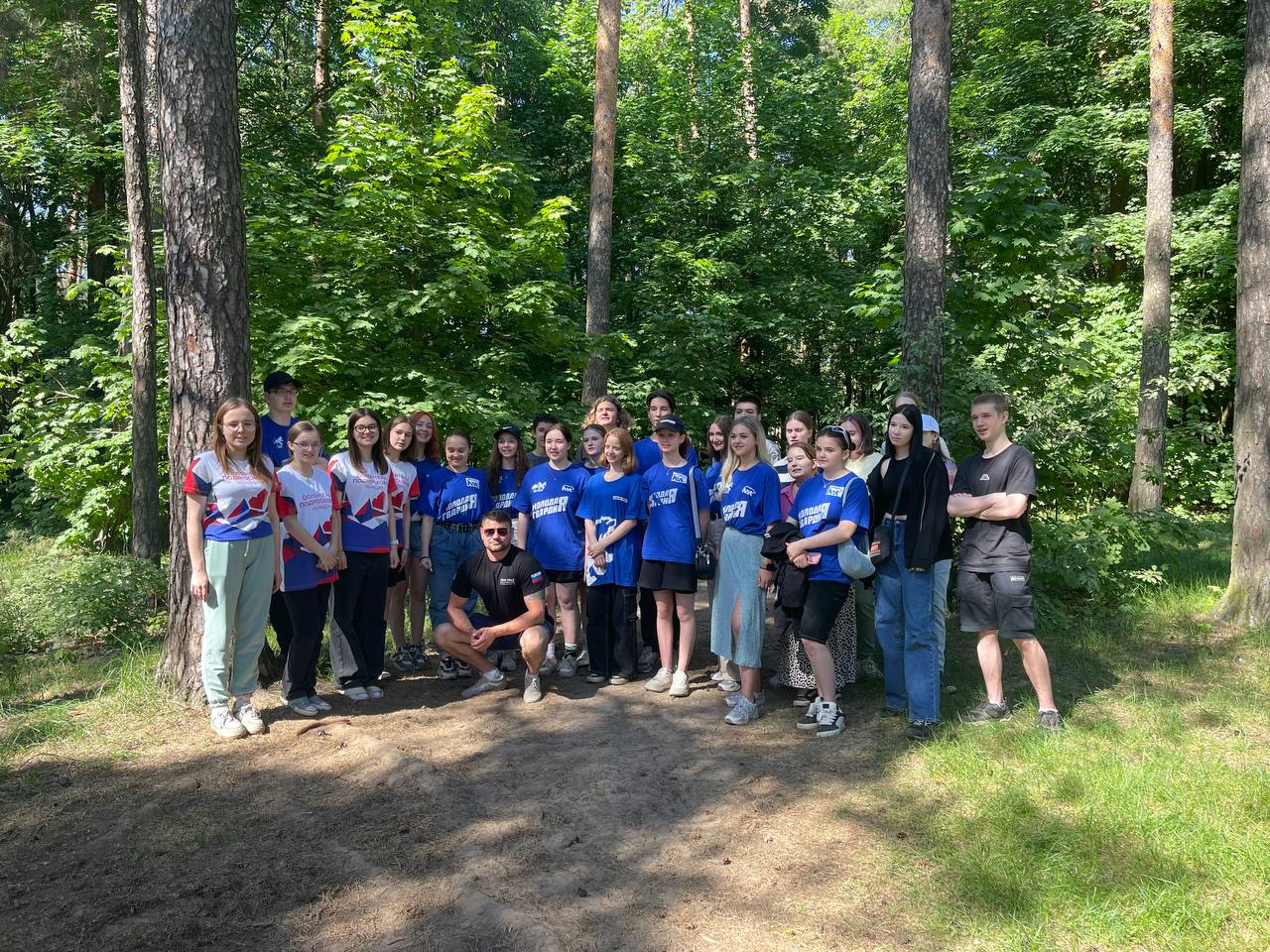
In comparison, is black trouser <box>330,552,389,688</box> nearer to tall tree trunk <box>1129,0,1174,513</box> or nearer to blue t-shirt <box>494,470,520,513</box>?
blue t-shirt <box>494,470,520,513</box>

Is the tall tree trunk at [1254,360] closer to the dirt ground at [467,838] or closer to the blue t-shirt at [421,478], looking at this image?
the dirt ground at [467,838]

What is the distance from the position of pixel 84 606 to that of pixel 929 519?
7428 mm

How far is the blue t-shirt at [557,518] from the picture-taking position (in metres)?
6.46

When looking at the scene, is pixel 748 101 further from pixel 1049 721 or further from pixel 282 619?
pixel 1049 721

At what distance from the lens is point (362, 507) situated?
5910mm

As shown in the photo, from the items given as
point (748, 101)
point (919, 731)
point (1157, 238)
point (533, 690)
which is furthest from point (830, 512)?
point (748, 101)

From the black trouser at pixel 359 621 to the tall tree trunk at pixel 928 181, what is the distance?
4.74 metres

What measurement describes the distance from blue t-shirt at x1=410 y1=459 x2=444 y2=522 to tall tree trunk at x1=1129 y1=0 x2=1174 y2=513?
10.9 meters

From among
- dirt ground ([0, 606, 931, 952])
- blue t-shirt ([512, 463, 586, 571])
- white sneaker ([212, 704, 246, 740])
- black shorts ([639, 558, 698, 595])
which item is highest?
blue t-shirt ([512, 463, 586, 571])

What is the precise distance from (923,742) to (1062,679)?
1839 millimetres

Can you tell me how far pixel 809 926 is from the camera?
3.21 metres

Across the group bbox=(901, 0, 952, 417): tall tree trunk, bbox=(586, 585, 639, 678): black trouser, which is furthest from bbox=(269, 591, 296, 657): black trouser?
bbox=(901, 0, 952, 417): tall tree trunk

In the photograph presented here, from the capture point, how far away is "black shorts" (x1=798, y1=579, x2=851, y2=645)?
5195 millimetres

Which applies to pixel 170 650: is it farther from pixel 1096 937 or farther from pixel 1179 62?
pixel 1179 62
